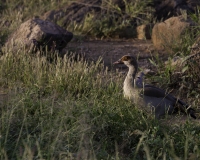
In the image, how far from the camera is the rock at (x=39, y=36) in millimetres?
8961

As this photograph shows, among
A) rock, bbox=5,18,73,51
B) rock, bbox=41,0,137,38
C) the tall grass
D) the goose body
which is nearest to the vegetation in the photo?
the tall grass

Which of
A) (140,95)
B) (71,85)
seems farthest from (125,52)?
(140,95)

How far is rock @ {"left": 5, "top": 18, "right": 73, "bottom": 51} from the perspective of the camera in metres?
8.96

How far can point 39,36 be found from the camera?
9070mm

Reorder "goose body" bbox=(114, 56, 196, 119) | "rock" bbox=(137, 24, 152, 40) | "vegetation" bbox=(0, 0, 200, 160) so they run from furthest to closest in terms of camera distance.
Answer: "rock" bbox=(137, 24, 152, 40) → "goose body" bbox=(114, 56, 196, 119) → "vegetation" bbox=(0, 0, 200, 160)

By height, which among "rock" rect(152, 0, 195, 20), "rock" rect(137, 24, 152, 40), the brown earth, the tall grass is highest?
"rock" rect(152, 0, 195, 20)

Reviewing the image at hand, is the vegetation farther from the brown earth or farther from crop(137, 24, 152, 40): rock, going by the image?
crop(137, 24, 152, 40): rock

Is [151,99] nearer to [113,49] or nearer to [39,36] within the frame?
[39,36]

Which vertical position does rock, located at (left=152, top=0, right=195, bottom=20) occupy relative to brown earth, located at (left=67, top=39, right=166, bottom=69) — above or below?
above

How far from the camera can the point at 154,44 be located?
11.3 m

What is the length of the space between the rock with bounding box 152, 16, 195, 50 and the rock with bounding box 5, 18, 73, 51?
1962 millimetres

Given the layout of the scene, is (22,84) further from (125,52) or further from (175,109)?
(125,52)

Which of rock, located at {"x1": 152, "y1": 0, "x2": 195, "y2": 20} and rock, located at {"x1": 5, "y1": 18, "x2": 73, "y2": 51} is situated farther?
rock, located at {"x1": 152, "y1": 0, "x2": 195, "y2": 20}

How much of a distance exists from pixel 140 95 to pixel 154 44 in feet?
15.7
